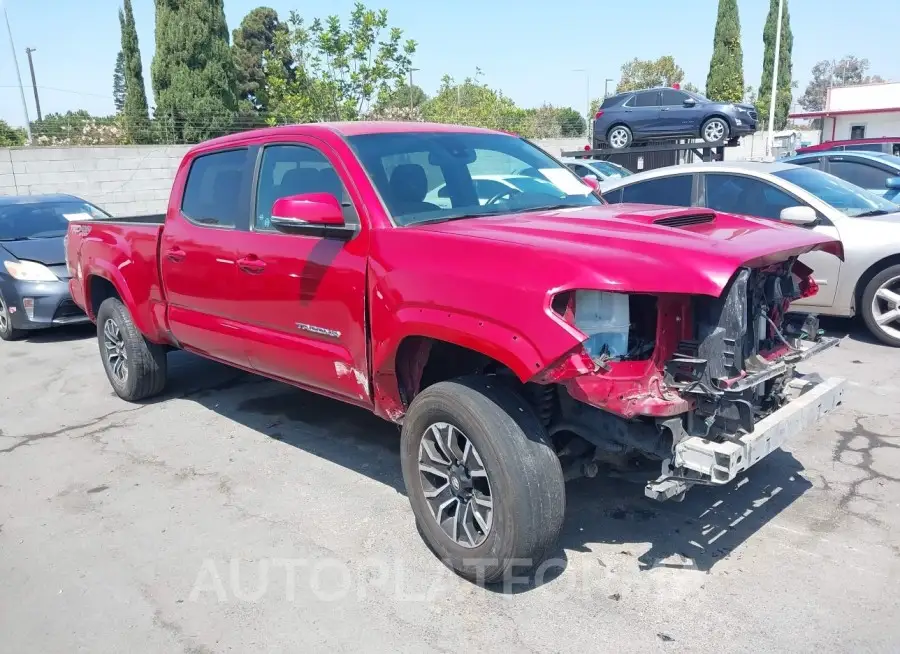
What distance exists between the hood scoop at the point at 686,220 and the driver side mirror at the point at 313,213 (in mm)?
1490

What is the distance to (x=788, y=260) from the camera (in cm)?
346

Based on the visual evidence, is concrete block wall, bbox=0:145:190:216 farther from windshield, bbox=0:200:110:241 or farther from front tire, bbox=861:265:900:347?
front tire, bbox=861:265:900:347

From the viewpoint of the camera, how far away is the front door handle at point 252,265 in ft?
14.1

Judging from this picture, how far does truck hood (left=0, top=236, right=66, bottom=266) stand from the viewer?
8531 mm

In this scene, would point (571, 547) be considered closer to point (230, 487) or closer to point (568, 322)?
point (568, 322)

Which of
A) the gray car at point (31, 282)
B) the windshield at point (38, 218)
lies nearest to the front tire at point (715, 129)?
the windshield at point (38, 218)

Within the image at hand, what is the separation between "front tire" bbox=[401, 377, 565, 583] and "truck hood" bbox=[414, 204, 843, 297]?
24.0 inches

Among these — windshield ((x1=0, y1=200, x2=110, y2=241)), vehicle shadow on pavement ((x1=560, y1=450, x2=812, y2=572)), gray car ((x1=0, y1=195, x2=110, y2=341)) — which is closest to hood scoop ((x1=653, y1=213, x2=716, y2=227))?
vehicle shadow on pavement ((x1=560, y1=450, x2=812, y2=572))

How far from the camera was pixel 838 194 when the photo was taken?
721 cm

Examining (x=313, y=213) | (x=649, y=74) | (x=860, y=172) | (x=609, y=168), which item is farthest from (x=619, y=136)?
(x=649, y=74)

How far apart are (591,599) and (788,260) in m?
1.72

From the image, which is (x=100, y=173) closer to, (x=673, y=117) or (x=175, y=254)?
(x=673, y=117)

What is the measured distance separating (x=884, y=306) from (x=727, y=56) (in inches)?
1548

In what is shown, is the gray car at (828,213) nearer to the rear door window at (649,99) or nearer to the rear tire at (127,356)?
the rear tire at (127,356)
